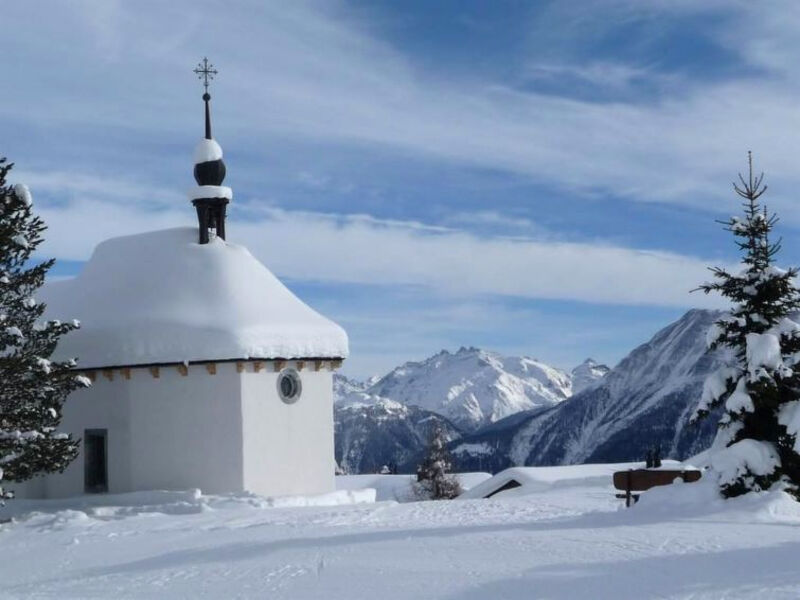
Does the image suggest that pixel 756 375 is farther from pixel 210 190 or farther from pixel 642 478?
pixel 210 190

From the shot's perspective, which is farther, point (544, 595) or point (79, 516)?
point (79, 516)

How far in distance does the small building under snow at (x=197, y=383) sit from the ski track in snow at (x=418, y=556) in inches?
125

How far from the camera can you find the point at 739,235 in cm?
1658

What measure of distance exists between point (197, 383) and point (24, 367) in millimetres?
4136

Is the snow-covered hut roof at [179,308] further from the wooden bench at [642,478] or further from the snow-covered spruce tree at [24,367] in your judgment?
the wooden bench at [642,478]

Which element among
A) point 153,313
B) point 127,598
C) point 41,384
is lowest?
point 127,598

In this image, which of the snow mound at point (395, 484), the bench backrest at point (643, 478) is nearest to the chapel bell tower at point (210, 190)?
the bench backrest at point (643, 478)

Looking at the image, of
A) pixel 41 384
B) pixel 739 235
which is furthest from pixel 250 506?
pixel 739 235

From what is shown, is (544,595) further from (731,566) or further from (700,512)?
(700,512)

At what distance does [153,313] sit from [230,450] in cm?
338

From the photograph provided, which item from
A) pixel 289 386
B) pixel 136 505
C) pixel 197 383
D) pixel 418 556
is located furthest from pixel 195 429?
pixel 418 556

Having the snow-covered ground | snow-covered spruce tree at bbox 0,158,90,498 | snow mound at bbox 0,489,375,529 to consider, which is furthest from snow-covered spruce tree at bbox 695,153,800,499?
snow-covered spruce tree at bbox 0,158,90,498

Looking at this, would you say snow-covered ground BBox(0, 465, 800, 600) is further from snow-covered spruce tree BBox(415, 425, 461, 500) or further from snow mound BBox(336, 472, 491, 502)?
snow mound BBox(336, 472, 491, 502)

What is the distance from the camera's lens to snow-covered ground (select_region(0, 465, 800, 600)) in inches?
407
